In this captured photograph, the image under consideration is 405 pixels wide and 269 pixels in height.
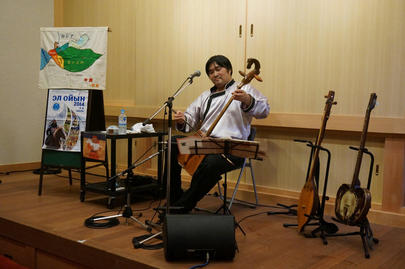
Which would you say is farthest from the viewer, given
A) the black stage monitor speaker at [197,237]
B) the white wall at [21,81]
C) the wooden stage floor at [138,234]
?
the white wall at [21,81]

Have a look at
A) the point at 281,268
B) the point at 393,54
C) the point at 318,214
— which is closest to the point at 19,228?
the point at 281,268

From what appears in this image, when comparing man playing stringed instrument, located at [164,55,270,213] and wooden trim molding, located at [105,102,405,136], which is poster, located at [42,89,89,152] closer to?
man playing stringed instrument, located at [164,55,270,213]

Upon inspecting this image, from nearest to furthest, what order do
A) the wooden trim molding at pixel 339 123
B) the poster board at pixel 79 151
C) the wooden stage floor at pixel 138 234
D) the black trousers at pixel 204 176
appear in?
the wooden stage floor at pixel 138 234, the black trousers at pixel 204 176, the wooden trim molding at pixel 339 123, the poster board at pixel 79 151

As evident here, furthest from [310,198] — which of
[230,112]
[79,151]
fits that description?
[79,151]

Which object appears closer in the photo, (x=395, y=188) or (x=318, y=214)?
(x=318, y=214)

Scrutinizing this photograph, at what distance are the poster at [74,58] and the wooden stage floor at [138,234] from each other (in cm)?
112

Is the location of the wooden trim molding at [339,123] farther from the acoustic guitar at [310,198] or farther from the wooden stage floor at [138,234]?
the wooden stage floor at [138,234]

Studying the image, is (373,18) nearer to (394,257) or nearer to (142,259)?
(394,257)

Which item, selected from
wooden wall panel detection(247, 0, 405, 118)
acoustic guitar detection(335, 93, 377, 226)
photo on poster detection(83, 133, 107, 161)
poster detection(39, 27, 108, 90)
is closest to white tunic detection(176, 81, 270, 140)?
wooden wall panel detection(247, 0, 405, 118)

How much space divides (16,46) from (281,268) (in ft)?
14.8

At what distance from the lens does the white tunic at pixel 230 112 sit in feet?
11.2

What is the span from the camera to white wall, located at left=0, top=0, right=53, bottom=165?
5320 millimetres

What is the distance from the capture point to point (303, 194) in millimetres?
3047

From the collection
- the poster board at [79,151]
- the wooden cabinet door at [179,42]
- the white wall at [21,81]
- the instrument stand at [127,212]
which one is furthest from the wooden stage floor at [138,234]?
the white wall at [21,81]
